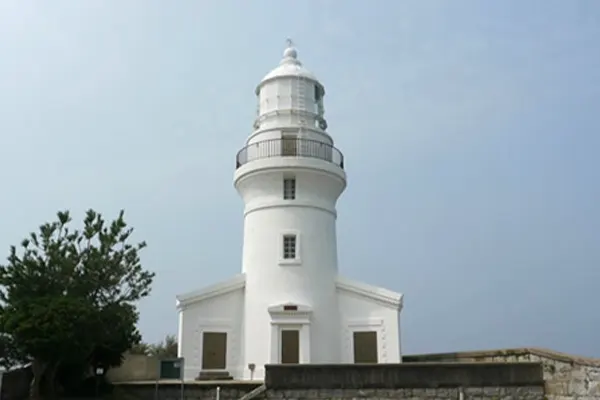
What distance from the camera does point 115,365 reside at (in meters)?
18.4

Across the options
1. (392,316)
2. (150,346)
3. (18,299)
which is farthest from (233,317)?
(150,346)

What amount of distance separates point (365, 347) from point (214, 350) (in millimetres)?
4670

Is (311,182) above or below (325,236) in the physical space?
above

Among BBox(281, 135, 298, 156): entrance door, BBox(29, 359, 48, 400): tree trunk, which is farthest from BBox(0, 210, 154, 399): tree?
BBox(281, 135, 298, 156): entrance door

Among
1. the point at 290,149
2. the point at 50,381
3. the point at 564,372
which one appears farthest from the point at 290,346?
the point at 564,372

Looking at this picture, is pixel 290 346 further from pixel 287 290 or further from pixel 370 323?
pixel 370 323

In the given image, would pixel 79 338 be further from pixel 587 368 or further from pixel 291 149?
pixel 587 368

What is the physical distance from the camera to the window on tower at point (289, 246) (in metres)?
19.5

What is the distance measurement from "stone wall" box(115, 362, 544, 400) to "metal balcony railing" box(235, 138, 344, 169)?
790cm

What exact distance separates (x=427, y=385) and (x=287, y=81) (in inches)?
450

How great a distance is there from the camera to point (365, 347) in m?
18.9

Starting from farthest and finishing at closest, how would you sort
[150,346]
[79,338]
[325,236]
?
[150,346]
[325,236]
[79,338]

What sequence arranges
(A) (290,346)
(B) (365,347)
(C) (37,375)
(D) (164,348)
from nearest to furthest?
(C) (37,375) → (A) (290,346) → (B) (365,347) → (D) (164,348)

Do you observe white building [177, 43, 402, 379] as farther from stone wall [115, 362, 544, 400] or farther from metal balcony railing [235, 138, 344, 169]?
stone wall [115, 362, 544, 400]
